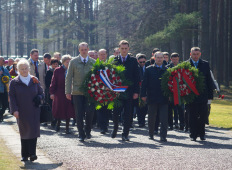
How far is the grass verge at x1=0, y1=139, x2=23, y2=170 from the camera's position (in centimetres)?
768

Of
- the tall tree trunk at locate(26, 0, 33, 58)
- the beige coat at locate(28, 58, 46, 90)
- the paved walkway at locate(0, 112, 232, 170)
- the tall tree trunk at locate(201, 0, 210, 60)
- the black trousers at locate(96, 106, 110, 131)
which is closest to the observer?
the paved walkway at locate(0, 112, 232, 170)

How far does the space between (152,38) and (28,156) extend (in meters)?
24.5

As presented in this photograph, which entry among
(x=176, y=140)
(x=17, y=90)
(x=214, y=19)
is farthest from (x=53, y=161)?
(x=214, y=19)

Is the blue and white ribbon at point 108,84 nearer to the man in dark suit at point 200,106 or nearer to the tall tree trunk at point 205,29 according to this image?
the man in dark suit at point 200,106

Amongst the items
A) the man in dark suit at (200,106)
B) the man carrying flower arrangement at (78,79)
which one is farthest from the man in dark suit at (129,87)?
the man in dark suit at (200,106)

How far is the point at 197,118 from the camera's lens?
1120cm

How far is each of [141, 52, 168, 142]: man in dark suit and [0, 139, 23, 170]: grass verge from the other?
10.9 ft

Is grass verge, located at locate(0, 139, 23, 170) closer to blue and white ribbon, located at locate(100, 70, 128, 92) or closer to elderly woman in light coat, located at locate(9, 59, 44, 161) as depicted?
elderly woman in light coat, located at locate(9, 59, 44, 161)

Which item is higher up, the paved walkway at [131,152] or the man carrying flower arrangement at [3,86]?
the man carrying flower arrangement at [3,86]

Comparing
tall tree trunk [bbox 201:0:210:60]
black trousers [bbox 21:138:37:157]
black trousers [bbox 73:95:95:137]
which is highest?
tall tree trunk [bbox 201:0:210:60]

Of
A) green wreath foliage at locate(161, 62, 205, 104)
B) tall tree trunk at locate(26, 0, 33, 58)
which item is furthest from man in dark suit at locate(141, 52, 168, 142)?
tall tree trunk at locate(26, 0, 33, 58)

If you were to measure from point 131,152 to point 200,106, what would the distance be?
270cm

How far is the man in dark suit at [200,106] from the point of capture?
436 inches

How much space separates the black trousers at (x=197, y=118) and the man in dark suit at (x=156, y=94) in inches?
23.8
